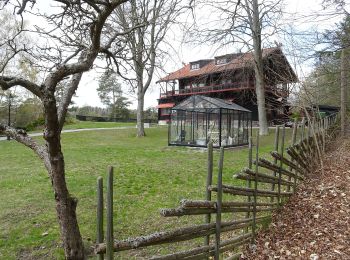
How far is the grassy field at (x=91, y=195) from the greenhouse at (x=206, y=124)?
A: 12.6 feet

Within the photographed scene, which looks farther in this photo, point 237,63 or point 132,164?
point 237,63

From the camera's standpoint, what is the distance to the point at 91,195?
21.7 ft

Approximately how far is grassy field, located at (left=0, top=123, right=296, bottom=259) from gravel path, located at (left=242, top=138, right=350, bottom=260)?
4.61 ft

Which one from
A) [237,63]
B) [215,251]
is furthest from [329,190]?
[237,63]

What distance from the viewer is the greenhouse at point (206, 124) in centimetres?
1566

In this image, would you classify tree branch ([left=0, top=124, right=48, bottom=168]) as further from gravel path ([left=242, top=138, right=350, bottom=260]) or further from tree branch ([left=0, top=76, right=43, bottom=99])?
gravel path ([left=242, top=138, right=350, bottom=260])

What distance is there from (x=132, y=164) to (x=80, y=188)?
Answer: 343 centimetres

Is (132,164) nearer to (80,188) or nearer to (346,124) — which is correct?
(80,188)

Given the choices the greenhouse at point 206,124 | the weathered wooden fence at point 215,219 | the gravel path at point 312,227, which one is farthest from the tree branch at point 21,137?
the greenhouse at point 206,124

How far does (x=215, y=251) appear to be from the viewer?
10.5 feet

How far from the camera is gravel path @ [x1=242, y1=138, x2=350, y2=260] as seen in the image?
373cm

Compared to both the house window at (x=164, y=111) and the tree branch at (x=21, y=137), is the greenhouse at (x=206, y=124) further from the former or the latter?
the house window at (x=164, y=111)

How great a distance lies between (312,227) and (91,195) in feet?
14.4

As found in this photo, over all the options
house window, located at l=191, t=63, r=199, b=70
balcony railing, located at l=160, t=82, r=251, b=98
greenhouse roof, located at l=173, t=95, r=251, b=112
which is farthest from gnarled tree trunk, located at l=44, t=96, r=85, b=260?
house window, located at l=191, t=63, r=199, b=70
